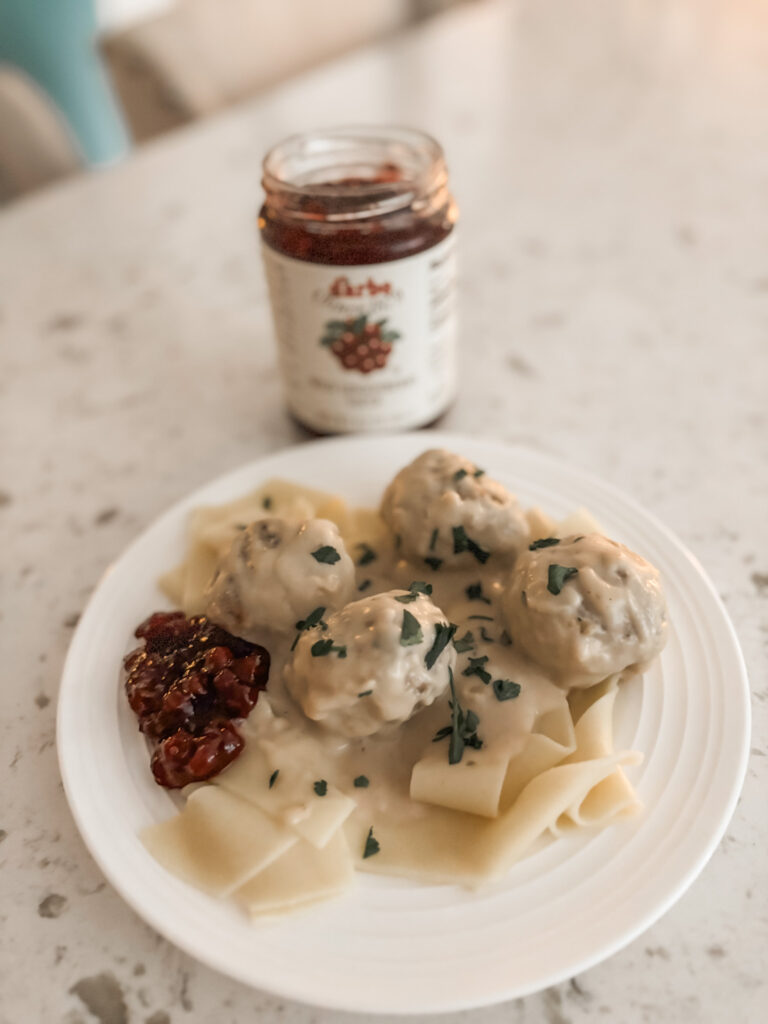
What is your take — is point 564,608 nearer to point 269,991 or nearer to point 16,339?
point 269,991

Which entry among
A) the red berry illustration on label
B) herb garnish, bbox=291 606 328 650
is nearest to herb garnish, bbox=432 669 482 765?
herb garnish, bbox=291 606 328 650

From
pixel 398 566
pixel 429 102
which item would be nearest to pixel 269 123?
pixel 429 102

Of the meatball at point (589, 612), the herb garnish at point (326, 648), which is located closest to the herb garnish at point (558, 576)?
the meatball at point (589, 612)

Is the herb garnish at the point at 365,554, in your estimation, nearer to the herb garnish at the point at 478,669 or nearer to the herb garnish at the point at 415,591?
the herb garnish at the point at 415,591

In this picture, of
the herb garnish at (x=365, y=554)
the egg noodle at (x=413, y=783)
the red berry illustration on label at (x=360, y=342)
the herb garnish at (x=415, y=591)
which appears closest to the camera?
the egg noodle at (x=413, y=783)

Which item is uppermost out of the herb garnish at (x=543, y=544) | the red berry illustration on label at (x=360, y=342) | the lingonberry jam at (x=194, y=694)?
the red berry illustration on label at (x=360, y=342)

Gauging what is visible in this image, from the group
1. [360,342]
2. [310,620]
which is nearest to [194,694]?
[310,620]

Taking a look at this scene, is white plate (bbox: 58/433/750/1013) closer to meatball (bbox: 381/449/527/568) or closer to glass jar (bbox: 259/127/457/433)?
meatball (bbox: 381/449/527/568)
